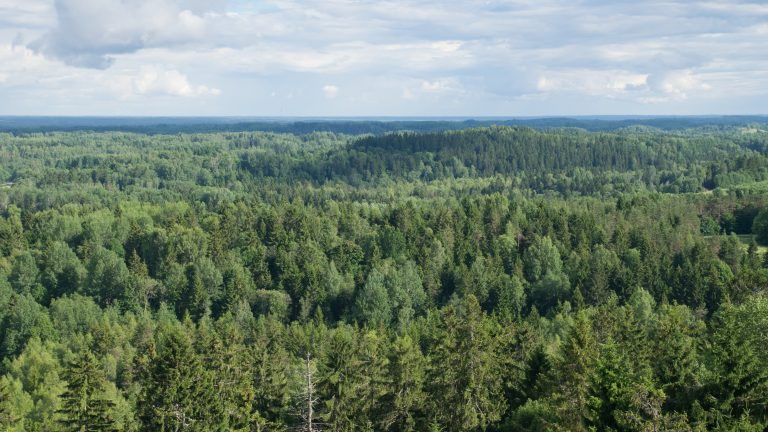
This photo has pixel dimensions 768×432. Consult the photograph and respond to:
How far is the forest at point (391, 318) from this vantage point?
130 ft

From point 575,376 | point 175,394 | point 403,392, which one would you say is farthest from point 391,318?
point 575,376

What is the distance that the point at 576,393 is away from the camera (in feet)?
126

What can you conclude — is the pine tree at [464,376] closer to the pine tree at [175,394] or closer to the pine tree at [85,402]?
the pine tree at [175,394]

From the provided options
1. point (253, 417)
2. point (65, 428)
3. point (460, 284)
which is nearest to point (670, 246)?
point (460, 284)

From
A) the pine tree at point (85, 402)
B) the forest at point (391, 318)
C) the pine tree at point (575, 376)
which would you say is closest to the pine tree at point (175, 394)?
the forest at point (391, 318)

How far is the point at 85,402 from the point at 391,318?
55.6m

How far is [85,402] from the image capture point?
4769 centimetres

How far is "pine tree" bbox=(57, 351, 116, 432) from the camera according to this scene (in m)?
43.9

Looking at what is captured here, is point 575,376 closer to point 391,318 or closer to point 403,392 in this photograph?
point 403,392

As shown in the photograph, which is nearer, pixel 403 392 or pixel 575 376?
pixel 575 376

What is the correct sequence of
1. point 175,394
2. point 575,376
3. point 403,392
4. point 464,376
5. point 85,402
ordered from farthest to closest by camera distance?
point 403,392 → point 85,402 → point 464,376 → point 175,394 → point 575,376

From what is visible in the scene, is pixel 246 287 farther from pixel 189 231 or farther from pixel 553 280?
pixel 553 280

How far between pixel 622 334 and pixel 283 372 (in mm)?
25337

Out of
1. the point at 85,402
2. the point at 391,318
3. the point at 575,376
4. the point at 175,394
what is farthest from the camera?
the point at 391,318
